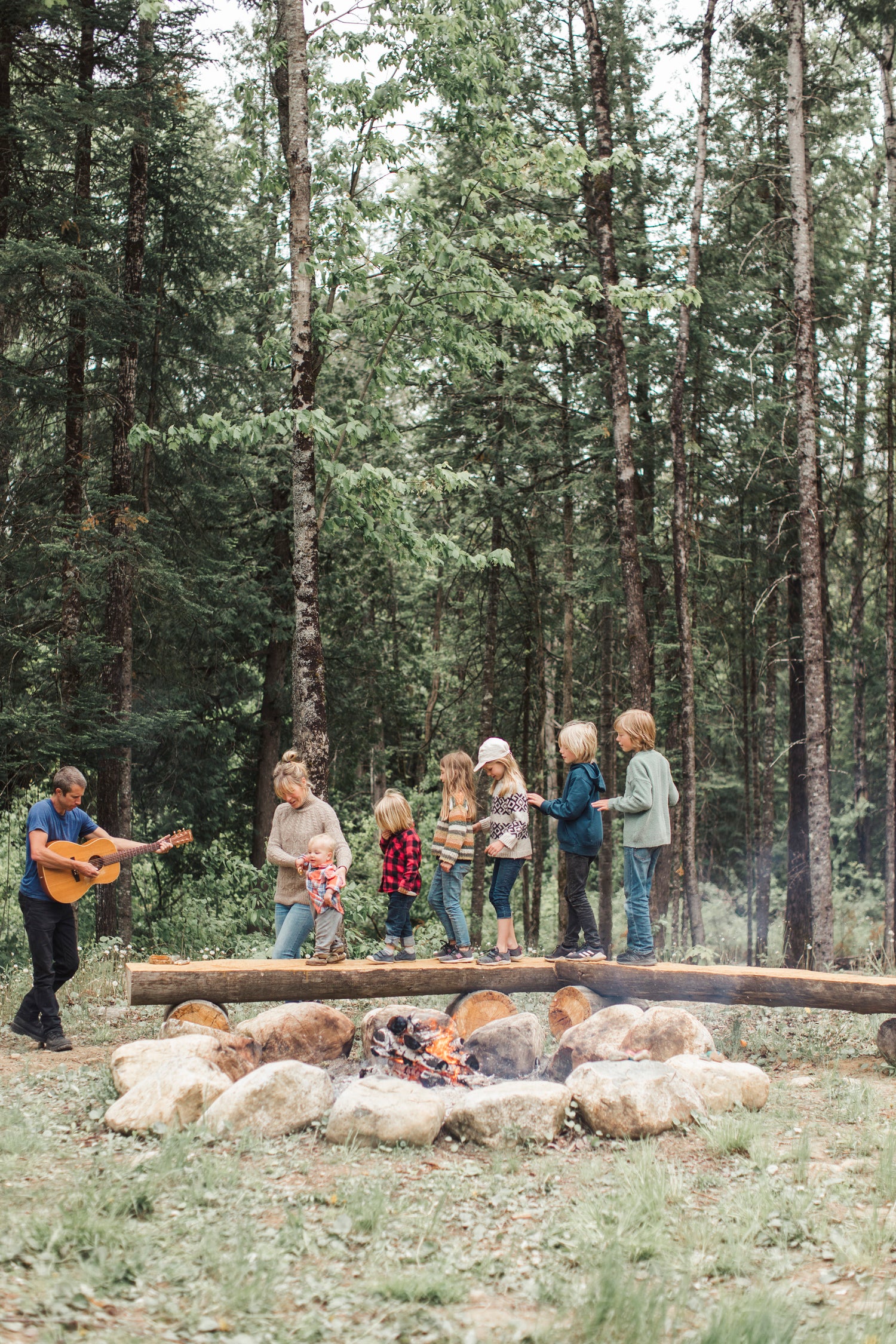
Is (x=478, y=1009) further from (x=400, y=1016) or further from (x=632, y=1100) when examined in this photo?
(x=632, y=1100)

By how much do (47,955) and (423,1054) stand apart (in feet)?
10.2

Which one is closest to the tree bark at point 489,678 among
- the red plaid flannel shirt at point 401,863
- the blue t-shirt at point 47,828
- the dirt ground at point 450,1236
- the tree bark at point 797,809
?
the tree bark at point 797,809

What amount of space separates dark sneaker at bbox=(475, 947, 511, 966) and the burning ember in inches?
29.0

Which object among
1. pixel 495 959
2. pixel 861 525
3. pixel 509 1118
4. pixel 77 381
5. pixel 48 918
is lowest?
pixel 509 1118

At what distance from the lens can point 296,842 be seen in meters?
8.02

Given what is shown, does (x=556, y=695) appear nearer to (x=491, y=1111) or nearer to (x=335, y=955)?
(x=335, y=955)

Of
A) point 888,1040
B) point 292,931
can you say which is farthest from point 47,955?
point 888,1040

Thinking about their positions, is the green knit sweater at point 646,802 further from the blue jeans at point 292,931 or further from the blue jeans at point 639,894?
the blue jeans at point 292,931

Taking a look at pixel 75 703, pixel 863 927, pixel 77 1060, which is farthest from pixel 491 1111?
pixel 863 927

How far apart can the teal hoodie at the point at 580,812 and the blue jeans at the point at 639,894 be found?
11.8 inches

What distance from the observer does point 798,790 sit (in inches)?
734

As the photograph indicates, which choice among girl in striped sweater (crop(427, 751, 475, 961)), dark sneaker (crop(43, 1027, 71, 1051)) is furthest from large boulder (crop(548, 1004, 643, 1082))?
dark sneaker (crop(43, 1027, 71, 1051))

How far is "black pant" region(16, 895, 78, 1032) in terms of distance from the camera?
7.86 metres

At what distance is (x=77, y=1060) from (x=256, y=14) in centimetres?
1518
